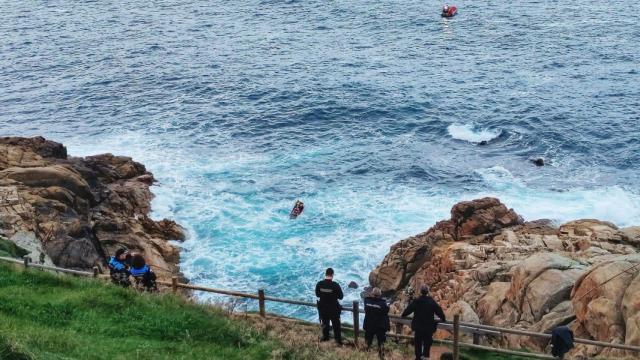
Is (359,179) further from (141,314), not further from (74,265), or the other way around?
(141,314)

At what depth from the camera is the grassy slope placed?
1995 cm

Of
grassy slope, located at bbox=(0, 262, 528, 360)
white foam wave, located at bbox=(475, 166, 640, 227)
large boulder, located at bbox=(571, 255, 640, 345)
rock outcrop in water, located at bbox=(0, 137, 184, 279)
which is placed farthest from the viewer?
white foam wave, located at bbox=(475, 166, 640, 227)

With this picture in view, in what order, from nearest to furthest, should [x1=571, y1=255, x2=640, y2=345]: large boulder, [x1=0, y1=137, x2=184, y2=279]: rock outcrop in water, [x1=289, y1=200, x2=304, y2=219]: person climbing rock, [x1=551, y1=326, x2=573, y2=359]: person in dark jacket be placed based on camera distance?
1. [x1=551, y1=326, x2=573, y2=359]: person in dark jacket
2. [x1=571, y1=255, x2=640, y2=345]: large boulder
3. [x1=0, y1=137, x2=184, y2=279]: rock outcrop in water
4. [x1=289, y1=200, x2=304, y2=219]: person climbing rock

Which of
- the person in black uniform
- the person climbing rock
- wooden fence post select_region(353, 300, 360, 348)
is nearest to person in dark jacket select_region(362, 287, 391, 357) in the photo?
wooden fence post select_region(353, 300, 360, 348)

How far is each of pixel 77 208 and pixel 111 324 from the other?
2169 cm

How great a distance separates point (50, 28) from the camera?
324 ft

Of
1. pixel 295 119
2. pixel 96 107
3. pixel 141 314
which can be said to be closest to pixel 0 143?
pixel 96 107

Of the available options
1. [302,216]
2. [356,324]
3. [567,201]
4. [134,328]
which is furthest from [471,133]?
[134,328]

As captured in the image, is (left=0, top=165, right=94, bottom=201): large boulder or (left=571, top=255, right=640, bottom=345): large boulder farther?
(left=0, top=165, right=94, bottom=201): large boulder

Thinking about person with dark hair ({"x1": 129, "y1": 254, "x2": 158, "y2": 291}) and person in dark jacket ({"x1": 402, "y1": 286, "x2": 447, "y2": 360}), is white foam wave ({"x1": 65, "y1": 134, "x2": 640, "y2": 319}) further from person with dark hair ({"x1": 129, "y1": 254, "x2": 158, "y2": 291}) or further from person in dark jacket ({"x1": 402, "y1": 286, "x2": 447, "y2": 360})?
person in dark jacket ({"x1": 402, "y1": 286, "x2": 447, "y2": 360})

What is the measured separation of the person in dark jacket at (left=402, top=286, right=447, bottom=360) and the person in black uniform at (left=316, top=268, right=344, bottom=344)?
2.28 m

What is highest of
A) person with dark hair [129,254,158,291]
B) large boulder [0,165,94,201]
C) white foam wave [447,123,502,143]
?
white foam wave [447,123,502,143]

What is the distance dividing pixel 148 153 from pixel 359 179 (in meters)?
17.8

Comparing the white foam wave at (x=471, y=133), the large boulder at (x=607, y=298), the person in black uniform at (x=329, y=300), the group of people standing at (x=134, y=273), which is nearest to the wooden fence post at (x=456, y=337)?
the person in black uniform at (x=329, y=300)
